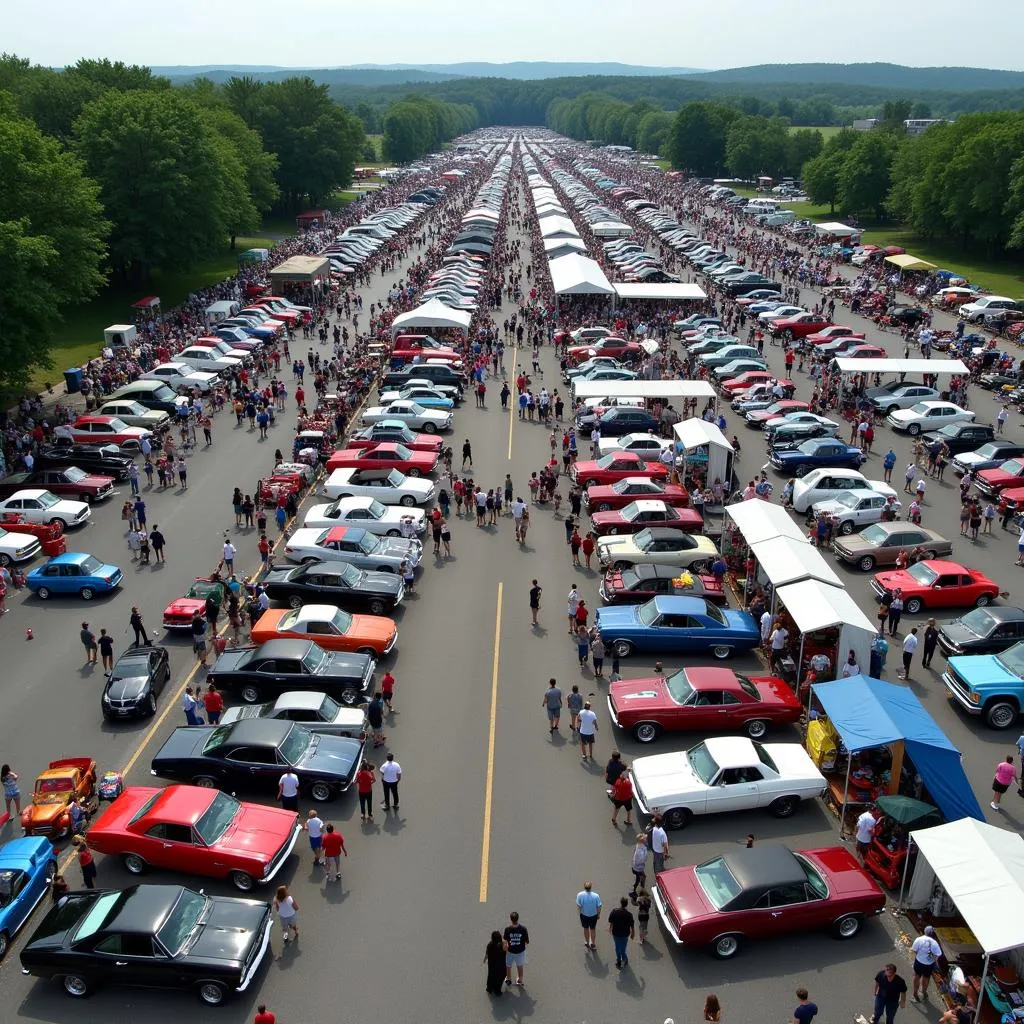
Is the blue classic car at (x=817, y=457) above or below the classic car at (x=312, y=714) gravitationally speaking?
below

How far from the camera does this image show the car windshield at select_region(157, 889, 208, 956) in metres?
11.9

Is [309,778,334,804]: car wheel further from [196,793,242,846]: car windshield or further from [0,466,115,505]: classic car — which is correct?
[0,466,115,505]: classic car

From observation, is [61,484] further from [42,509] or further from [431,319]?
[431,319]

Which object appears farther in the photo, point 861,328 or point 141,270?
point 141,270

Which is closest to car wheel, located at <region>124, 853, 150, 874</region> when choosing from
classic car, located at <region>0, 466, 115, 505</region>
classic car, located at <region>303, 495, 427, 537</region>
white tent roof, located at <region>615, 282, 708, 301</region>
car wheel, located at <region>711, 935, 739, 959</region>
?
car wheel, located at <region>711, 935, 739, 959</region>

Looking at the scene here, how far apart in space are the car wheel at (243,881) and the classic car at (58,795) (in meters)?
3.40

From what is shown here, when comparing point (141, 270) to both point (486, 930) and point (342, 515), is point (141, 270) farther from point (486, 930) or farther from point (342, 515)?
point (486, 930)

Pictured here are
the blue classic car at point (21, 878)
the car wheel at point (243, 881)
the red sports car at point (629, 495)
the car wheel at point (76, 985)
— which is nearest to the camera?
the car wheel at point (76, 985)

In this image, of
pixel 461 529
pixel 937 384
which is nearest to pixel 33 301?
pixel 461 529

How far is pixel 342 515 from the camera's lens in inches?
1027

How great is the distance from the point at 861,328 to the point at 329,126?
2578 inches

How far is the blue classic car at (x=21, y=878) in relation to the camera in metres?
13.0

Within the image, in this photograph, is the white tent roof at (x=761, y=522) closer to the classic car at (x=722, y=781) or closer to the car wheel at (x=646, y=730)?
the car wheel at (x=646, y=730)

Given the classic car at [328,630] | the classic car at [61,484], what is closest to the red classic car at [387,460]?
the classic car at [61,484]
